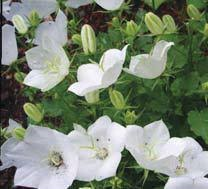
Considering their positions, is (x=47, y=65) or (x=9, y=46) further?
(x=9, y=46)

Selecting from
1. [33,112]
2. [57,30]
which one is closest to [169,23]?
[57,30]

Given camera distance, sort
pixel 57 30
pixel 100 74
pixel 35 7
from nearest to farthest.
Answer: pixel 100 74, pixel 57 30, pixel 35 7

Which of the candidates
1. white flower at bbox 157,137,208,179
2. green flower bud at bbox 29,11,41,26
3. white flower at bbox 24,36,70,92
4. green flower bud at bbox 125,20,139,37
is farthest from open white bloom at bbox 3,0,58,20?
white flower at bbox 157,137,208,179

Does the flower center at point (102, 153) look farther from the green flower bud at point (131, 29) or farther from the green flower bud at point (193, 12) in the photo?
the green flower bud at point (193, 12)

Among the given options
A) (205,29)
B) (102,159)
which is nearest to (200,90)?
(205,29)

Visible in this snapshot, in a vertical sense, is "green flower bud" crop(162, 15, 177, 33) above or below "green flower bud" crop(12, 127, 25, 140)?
above

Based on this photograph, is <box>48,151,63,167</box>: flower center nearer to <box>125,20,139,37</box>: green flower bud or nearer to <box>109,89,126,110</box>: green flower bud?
<box>109,89,126,110</box>: green flower bud

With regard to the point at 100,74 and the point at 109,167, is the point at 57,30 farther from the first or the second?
the point at 109,167
